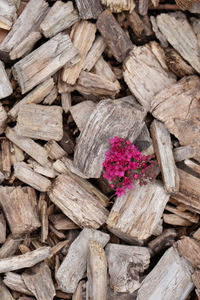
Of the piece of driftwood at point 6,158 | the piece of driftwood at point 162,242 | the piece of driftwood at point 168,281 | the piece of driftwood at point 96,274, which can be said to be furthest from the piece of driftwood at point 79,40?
the piece of driftwood at point 168,281

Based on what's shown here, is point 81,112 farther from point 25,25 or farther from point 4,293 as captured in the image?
point 4,293

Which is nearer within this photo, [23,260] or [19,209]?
[23,260]

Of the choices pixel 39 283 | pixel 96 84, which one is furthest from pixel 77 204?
pixel 96 84

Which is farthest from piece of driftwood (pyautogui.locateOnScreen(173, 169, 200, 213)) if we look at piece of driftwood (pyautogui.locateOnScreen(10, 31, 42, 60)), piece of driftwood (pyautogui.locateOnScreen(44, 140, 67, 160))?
piece of driftwood (pyautogui.locateOnScreen(10, 31, 42, 60))

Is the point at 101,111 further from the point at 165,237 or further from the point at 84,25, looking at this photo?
the point at 165,237

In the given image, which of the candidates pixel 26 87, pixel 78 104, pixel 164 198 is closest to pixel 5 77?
pixel 26 87

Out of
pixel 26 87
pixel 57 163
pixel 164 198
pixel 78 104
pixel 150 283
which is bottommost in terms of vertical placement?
pixel 150 283
